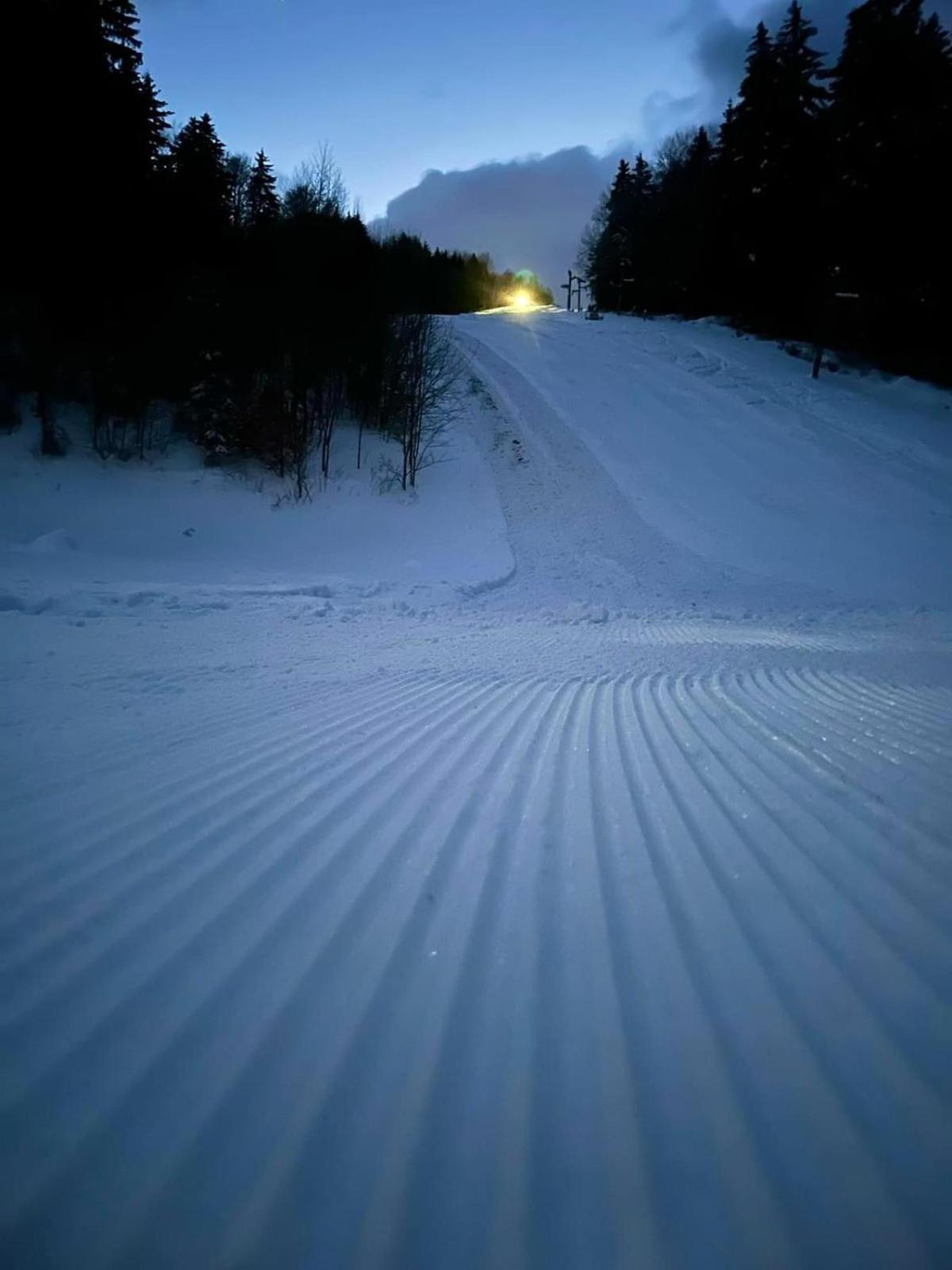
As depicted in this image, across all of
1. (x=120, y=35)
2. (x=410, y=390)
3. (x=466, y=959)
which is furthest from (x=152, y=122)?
(x=466, y=959)

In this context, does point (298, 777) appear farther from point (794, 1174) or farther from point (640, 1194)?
point (794, 1174)

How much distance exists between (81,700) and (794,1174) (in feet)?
15.8

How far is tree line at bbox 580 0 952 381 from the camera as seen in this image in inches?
1005

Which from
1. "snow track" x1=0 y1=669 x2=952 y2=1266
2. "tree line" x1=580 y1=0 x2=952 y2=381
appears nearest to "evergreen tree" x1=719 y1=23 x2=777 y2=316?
"tree line" x1=580 y1=0 x2=952 y2=381

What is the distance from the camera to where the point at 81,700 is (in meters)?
4.16

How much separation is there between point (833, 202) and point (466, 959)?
38.5 m

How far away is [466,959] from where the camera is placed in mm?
1921

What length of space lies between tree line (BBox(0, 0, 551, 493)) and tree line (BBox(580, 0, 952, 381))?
22.6 meters

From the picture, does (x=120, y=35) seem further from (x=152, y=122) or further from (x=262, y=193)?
(x=262, y=193)

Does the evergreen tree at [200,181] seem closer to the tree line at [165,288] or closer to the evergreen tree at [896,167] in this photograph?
the tree line at [165,288]

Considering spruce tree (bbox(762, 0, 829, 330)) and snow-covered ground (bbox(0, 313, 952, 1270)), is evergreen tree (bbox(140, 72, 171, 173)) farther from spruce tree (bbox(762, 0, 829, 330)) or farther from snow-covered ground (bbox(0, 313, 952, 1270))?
spruce tree (bbox(762, 0, 829, 330))

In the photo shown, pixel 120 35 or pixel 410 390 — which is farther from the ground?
pixel 120 35

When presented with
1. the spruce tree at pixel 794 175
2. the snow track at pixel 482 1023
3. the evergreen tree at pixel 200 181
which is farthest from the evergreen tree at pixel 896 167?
the snow track at pixel 482 1023

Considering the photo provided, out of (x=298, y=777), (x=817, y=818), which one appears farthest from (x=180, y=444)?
(x=817, y=818)
